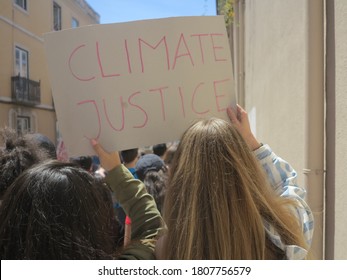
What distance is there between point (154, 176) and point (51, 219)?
176 centimetres

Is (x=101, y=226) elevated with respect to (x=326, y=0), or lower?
lower

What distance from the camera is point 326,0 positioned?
2.53 meters

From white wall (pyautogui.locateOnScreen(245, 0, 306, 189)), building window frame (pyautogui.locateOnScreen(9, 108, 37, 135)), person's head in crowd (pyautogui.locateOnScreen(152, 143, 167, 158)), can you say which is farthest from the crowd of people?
building window frame (pyautogui.locateOnScreen(9, 108, 37, 135))

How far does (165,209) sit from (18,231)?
0.44 metres

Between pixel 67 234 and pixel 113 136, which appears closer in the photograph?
pixel 67 234

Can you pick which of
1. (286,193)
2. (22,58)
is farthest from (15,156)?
(22,58)

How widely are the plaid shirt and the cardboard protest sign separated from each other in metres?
0.37

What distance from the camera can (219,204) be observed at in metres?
1.05

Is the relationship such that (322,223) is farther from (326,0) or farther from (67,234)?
(67,234)
